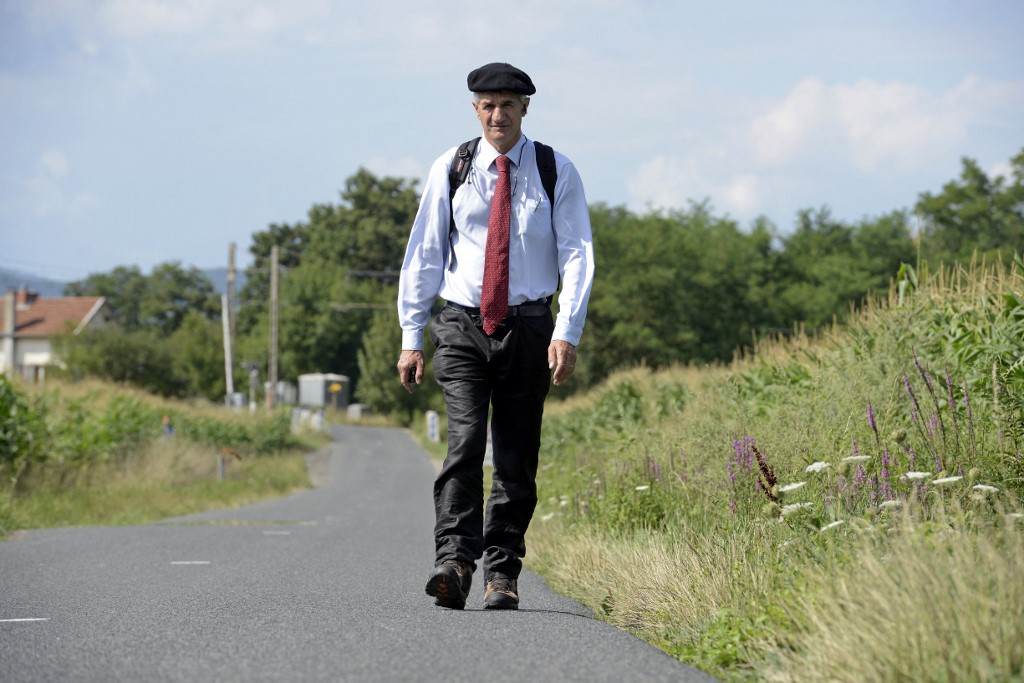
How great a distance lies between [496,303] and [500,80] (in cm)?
97

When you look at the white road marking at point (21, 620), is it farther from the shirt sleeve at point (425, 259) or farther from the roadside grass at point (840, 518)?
the roadside grass at point (840, 518)

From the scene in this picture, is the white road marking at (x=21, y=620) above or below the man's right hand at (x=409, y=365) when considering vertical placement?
below

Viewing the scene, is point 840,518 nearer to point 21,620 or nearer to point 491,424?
point 491,424

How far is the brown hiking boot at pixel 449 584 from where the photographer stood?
5199mm

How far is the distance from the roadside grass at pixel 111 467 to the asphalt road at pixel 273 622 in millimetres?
3816

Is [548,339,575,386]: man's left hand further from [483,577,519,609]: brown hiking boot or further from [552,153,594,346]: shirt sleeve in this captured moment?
[483,577,519,609]: brown hiking boot

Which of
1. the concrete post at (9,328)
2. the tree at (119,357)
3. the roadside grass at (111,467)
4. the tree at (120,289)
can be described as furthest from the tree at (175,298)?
the roadside grass at (111,467)

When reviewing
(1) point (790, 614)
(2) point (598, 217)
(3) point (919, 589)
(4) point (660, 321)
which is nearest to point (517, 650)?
(1) point (790, 614)

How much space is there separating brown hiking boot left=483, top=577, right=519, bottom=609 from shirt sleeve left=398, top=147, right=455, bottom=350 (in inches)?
41.5

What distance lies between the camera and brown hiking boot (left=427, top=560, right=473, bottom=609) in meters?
5.20

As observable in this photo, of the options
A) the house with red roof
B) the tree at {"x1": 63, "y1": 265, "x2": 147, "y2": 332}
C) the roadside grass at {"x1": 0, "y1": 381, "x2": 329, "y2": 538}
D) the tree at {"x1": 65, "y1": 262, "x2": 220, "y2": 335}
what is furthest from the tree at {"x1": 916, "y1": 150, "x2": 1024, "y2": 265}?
the tree at {"x1": 63, "y1": 265, "x2": 147, "y2": 332}

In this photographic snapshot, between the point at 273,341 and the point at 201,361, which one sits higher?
the point at 273,341

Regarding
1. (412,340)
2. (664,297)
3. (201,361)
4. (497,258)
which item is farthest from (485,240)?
(201,361)

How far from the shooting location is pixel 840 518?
15.4 feet
